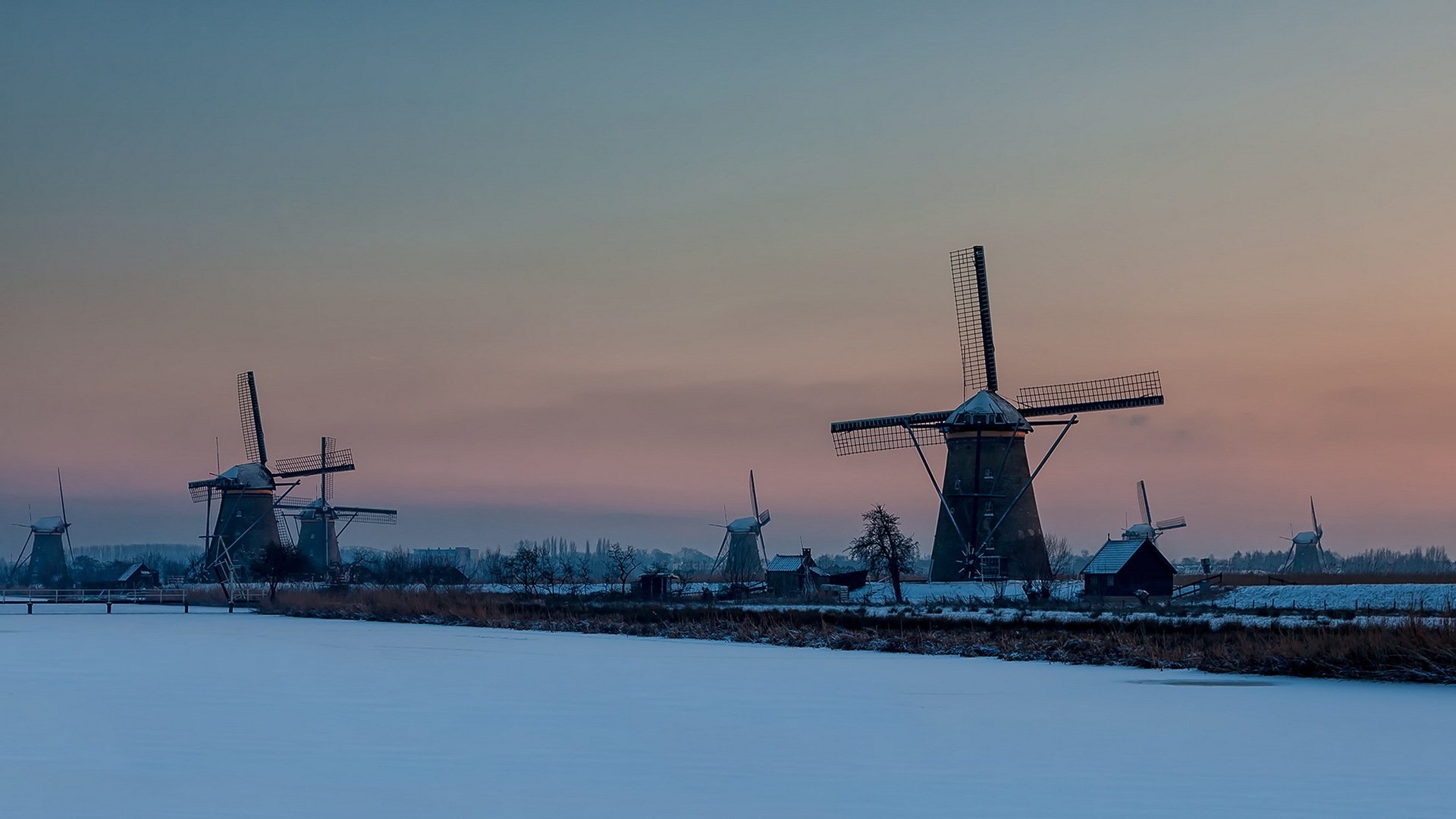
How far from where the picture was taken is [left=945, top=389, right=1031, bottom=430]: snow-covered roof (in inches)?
1953

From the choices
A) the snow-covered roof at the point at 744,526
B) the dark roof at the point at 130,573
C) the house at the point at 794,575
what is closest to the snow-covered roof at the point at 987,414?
the house at the point at 794,575

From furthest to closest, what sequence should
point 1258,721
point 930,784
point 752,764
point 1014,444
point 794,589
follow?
point 794,589
point 1014,444
point 1258,721
point 752,764
point 930,784

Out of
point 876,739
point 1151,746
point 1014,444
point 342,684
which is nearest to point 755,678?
point 342,684

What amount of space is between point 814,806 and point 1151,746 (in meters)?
5.00

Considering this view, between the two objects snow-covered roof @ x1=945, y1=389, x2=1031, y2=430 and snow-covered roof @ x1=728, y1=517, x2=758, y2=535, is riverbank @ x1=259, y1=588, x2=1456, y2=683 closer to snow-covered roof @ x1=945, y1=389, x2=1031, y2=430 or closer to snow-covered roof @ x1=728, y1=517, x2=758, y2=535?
snow-covered roof @ x1=945, y1=389, x2=1031, y2=430

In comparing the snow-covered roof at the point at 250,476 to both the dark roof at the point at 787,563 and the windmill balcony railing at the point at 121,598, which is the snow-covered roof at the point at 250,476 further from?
the dark roof at the point at 787,563

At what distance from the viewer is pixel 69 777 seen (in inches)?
436

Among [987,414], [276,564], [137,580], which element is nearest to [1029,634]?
[987,414]

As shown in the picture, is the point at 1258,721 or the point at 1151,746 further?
the point at 1258,721

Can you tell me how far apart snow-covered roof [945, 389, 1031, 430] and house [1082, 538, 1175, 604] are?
5766mm

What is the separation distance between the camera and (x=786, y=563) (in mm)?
70062

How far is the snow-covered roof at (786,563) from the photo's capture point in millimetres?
69438

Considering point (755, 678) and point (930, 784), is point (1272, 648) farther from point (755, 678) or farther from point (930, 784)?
point (930, 784)

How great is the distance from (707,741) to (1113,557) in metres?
38.7
